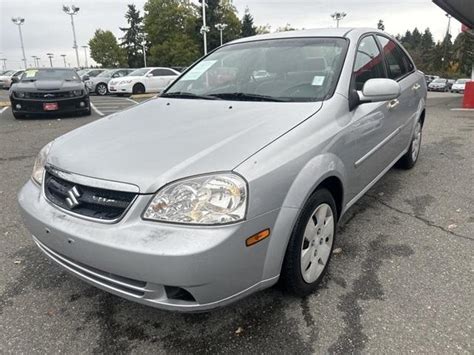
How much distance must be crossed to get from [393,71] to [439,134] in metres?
4.10

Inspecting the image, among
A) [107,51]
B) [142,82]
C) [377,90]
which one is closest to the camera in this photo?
[377,90]

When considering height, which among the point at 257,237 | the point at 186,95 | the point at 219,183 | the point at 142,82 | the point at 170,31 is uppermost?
the point at 170,31

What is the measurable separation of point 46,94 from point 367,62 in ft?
28.9

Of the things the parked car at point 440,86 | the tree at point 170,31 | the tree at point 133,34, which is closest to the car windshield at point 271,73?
the parked car at point 440,86

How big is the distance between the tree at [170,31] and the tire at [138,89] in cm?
3553

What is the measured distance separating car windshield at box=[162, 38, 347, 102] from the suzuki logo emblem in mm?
1321

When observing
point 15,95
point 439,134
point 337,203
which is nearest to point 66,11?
point 15,95

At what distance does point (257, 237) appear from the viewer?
190 cm

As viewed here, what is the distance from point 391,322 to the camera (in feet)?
7.20

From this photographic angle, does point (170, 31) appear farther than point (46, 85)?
Yes

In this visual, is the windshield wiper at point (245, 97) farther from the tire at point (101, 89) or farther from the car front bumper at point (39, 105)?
the tire at point (101, 89)

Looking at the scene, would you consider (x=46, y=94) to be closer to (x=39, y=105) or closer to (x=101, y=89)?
(x=39, y=105)

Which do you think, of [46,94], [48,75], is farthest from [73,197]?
[48,75]

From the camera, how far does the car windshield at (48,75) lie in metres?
10.3
